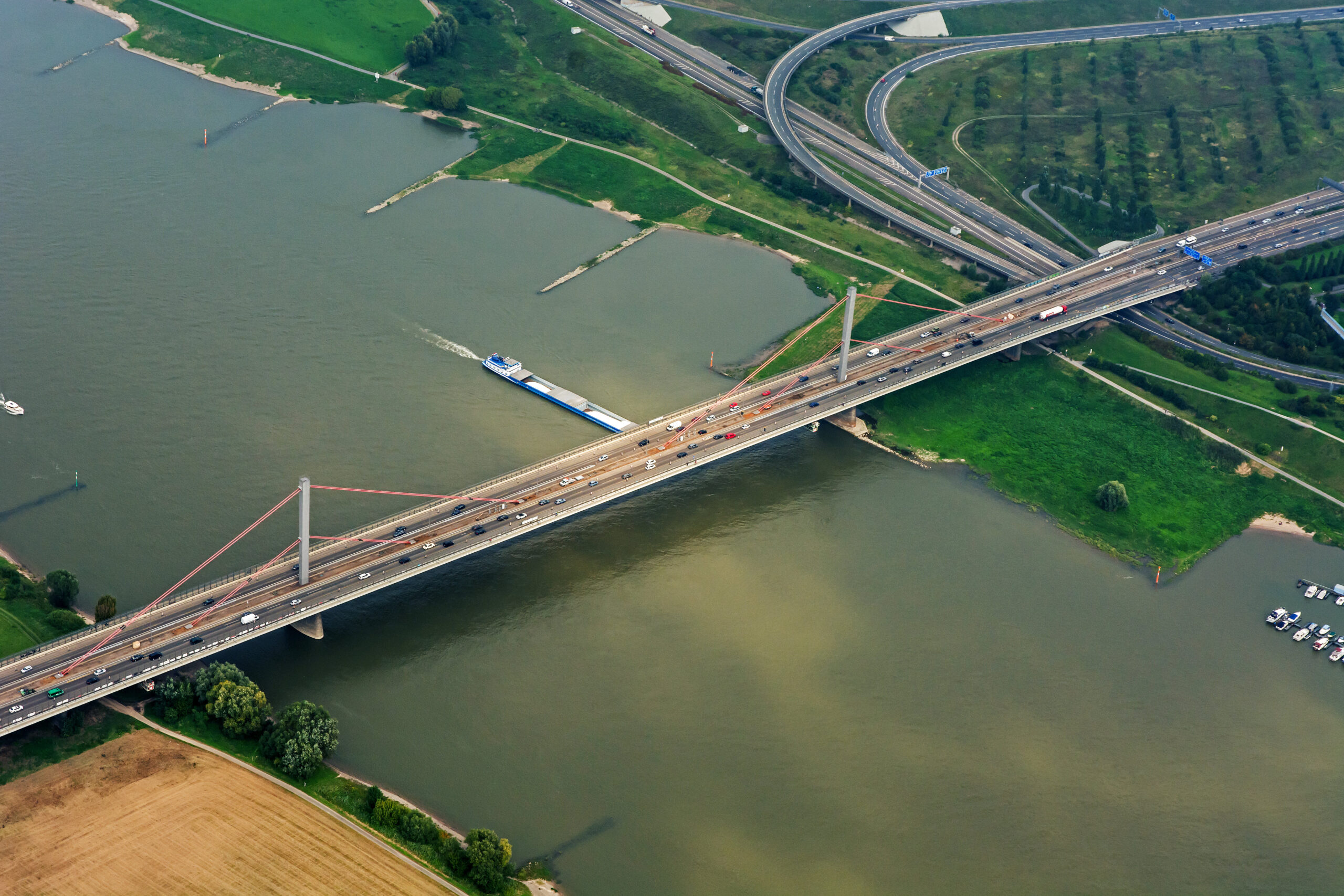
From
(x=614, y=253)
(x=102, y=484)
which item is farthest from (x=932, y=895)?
(x=614, y=253)

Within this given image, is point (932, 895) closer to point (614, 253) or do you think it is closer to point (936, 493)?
point (936, 493)

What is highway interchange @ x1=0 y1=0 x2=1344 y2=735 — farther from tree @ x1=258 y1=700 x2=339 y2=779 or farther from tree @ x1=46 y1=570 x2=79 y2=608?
tree @ x1=258 y1=700 x2=339 y2=779

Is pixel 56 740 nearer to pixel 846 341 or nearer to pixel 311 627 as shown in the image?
pixel 311 627

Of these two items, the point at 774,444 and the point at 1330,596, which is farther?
the point at 774,444

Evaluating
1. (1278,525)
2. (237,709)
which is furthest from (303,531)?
(1278,525)

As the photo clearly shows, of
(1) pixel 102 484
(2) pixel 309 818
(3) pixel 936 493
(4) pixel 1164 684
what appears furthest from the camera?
(3) pixel 936 493

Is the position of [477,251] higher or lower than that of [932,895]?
higher

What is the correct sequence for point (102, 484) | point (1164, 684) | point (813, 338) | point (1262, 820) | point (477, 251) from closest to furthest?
point (1262, 820)
point (1164, 684)
point (102, 484)
point (813, 338)
point (477, 251)

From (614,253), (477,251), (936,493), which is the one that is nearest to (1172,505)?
(936,493)
